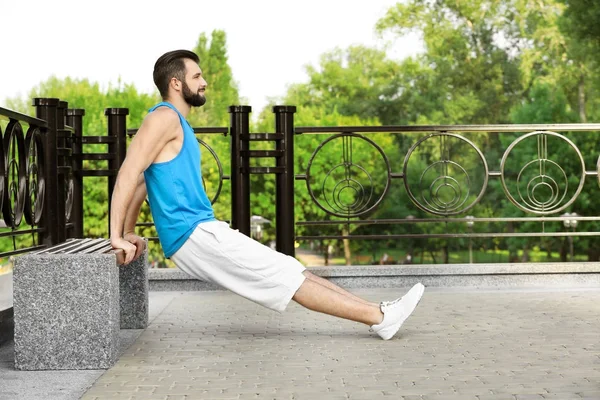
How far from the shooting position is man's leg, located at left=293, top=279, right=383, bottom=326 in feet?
16.9

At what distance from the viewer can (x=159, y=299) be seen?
767 centimetres

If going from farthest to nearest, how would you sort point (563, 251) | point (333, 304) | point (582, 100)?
point (582, 100), point (563, 251), point (333, 304)

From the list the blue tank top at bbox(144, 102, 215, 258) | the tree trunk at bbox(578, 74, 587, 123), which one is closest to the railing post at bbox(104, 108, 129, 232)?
the blue tank top at bbox(144, 102, 215, 258)

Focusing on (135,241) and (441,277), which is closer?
(135,241)

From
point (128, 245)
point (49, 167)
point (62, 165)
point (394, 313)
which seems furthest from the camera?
point (62, 165)

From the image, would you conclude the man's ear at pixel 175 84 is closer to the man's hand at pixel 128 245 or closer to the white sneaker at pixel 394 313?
the man's hand at pixel 128 245

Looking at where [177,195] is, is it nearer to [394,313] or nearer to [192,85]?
[192,85]

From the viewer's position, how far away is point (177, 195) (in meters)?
5.05

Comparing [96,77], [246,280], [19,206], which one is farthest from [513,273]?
[96,77]

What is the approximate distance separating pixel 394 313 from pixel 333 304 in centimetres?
39

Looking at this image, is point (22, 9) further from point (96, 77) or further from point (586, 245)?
point (586, 245)

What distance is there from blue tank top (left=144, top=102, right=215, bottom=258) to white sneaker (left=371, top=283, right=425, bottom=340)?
46.8 inches

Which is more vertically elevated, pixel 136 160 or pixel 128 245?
pixel 136 160

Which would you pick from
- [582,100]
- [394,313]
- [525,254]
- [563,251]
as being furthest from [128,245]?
[582,100]
